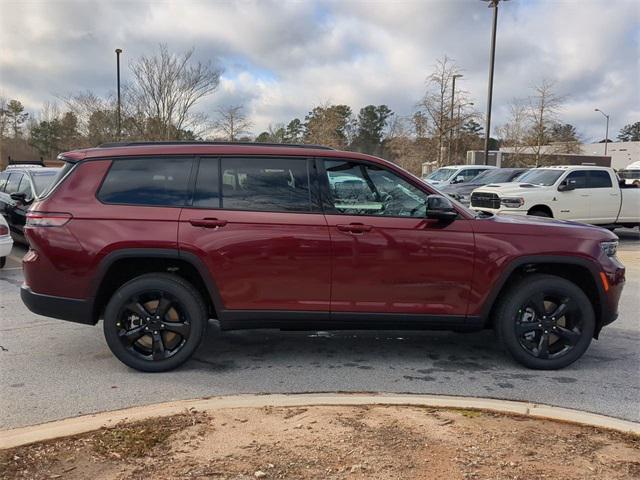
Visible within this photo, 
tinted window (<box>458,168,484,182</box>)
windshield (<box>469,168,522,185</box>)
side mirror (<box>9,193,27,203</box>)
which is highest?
tinted window (<box>458,168,484,182</box>)

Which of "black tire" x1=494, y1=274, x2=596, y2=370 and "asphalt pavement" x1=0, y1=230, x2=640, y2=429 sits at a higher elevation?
"black tire" x1=494, y1=274, x2=596, y2=370

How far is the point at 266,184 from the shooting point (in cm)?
454

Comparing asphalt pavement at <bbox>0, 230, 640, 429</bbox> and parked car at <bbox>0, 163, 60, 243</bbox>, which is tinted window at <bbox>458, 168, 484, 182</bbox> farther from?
asphalt pavement at <bbox>0, 230, 640, 429</bbox>

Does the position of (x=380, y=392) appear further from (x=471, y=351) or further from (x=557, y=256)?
(x=557, y=256)

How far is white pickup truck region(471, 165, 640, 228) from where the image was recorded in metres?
12.2

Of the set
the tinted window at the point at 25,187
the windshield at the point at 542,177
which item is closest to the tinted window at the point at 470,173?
the windshield at the point at 542,177

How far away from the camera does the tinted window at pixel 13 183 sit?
1116 cm

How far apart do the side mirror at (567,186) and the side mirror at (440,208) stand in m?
9.31

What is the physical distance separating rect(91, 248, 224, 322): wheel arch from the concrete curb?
933mm

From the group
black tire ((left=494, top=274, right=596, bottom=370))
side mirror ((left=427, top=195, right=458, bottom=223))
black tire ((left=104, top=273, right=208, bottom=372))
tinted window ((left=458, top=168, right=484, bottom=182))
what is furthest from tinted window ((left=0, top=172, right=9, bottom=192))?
tinted window ((left=458, top=168, right=484, bottom=182))

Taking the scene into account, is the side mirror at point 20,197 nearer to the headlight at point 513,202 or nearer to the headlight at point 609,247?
the headlight at point 609,247

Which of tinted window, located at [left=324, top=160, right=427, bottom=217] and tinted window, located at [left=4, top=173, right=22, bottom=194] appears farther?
tinted window, located at [left=4, top=173, right=22, bottom=194]

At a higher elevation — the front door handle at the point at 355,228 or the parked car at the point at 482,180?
the parked car at the point at 482,180

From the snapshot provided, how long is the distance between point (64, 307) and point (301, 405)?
7.10 ft
